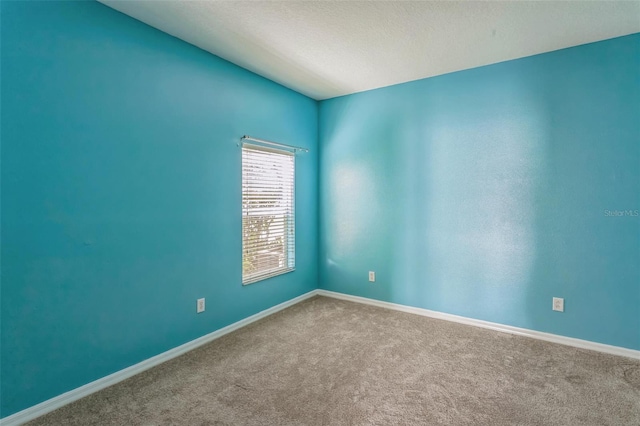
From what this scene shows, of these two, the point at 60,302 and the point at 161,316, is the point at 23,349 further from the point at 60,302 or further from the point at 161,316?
→ the point at 161,316

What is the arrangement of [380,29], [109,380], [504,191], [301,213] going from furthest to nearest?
[301,213]
[504,191]
[380,29]
[109,380]

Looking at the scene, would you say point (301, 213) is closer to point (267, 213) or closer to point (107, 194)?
point (267, 213)

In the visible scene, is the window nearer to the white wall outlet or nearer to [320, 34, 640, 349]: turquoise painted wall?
[320, 34, 640, 349]: turquoise painted wall

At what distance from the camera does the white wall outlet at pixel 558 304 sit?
2.71 meters

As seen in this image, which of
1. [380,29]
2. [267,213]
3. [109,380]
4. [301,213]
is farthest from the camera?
[301,213]

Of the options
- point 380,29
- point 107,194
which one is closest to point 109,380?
point 107,194

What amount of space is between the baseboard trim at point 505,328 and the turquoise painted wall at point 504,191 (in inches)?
2.2

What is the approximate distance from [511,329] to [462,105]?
2.25 meters

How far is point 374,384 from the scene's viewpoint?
6.91 feet

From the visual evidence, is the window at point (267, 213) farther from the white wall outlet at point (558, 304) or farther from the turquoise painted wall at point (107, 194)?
the white wall outlet at point (558, 304)

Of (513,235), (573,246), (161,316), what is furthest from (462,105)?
(161,316)

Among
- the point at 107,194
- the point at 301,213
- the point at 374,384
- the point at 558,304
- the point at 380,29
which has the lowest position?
the point at 374,384

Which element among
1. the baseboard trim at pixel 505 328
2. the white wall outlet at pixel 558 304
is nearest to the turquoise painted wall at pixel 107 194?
the baseboard trim at pixel 505 328

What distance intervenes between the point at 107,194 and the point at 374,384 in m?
2.25
